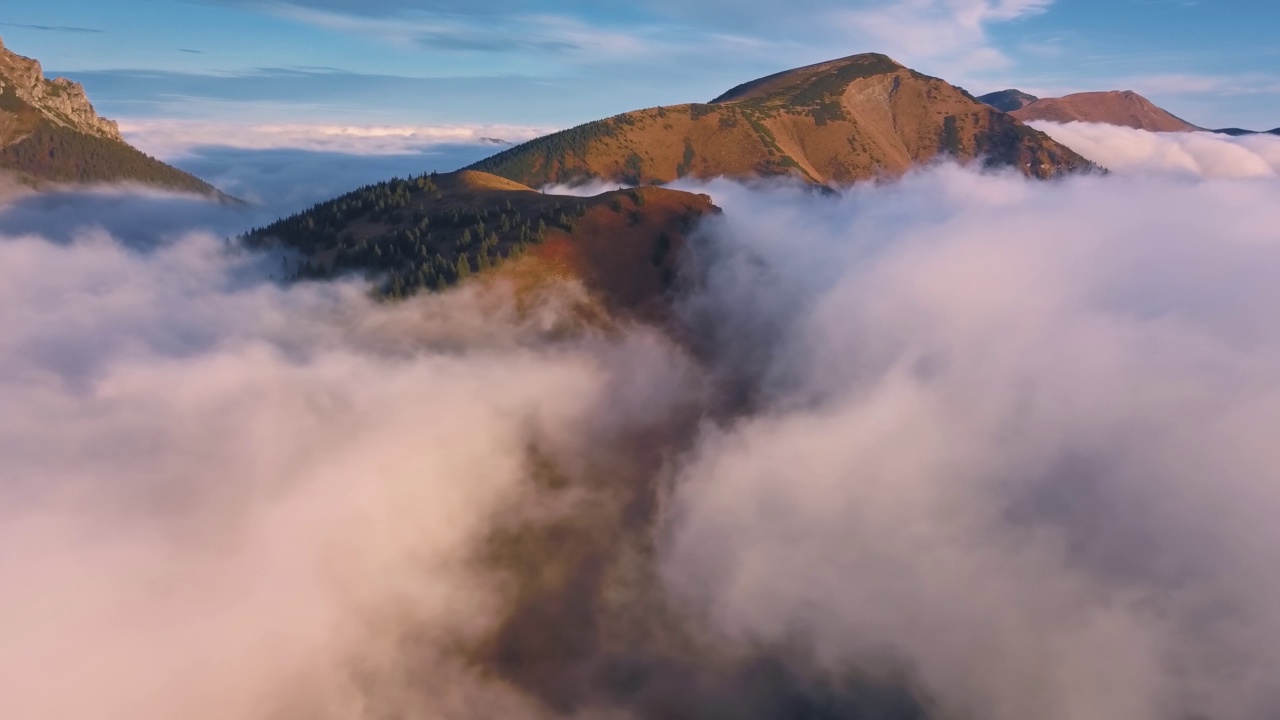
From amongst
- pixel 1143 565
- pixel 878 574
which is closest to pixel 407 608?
pixel 878 574

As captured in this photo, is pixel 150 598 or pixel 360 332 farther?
pixel 360 332

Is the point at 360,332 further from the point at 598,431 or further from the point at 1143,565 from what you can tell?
the point at 1143,565

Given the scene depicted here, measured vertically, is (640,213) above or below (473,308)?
above

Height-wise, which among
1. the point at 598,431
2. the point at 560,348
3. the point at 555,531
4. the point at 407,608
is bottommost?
the point at 407,608

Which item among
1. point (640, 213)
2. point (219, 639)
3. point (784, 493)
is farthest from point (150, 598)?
point (640, 213)

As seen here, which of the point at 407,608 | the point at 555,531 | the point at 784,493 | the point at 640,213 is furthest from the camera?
the point at 640,213

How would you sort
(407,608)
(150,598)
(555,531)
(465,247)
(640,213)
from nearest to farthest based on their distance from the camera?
(150,598) → (407,608) → (555,531) → (465,247) → (640,213)
